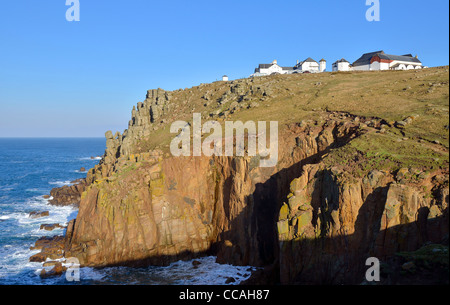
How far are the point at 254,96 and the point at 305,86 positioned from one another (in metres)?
8.55

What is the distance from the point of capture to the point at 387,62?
74125 mm

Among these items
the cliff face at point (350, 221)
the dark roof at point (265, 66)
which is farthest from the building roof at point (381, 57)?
the cliff face at point (350, 221)

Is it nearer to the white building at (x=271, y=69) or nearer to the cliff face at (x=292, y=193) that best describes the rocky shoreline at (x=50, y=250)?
the cliff face at (x=292, y=193)

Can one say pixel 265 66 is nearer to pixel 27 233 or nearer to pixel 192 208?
pixel 192 208

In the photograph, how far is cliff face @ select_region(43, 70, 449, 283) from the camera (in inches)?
800

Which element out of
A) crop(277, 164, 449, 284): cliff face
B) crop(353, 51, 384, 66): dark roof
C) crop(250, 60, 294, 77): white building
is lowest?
crop(277, 164, 449, 284): cliff face

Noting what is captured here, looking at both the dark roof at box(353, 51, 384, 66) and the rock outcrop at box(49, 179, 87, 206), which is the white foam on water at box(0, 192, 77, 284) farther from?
the dark roof at box(353, 51, 384, 66)

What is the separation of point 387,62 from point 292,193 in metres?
65.7

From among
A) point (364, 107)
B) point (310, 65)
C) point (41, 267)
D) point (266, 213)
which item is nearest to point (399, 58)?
point (310, 65)

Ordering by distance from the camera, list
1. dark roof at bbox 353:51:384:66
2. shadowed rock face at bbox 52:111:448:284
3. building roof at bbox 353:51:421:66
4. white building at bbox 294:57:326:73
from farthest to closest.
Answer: white building at bbox 294:57:326:73, dark roof at bbox 353:51:384:66, building roof at bbox 353:51:421:66, shadowed rock face at bbox 52:111:448:284

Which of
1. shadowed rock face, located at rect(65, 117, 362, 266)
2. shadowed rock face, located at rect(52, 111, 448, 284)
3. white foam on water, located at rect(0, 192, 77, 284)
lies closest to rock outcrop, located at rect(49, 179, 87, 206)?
white foam on water, located at rect(0, 192, 77, 284)

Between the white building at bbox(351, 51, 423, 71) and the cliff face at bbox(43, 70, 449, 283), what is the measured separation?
97.2ft

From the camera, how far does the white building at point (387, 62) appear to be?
7403 centimetres
